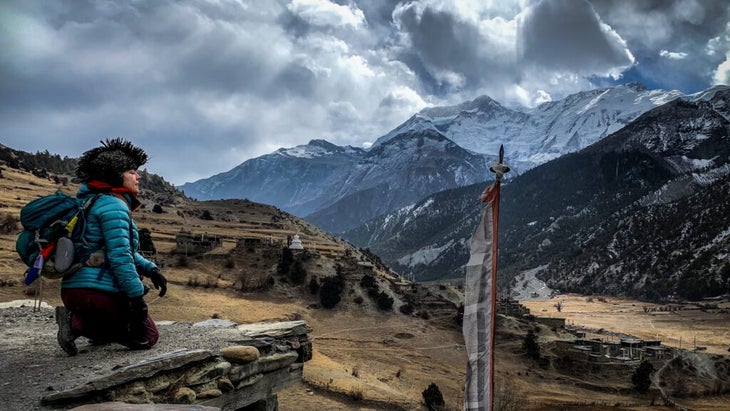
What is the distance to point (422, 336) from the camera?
40656 mm

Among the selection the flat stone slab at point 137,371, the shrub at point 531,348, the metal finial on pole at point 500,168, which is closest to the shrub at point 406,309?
the shrub at point 531,348

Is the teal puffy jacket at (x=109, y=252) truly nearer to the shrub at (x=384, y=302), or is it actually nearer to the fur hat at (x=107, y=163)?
the fur hat at (x=107, y=163)

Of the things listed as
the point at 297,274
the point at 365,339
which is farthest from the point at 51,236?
the point at 297,274

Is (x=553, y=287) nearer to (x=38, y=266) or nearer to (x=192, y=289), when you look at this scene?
(x=192, y=289)

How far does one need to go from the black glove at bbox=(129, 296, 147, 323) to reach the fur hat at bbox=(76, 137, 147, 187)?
151 cm

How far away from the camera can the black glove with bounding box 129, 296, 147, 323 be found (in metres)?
5.80

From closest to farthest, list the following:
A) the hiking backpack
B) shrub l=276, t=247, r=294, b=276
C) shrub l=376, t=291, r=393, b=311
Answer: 1. the hiking backpack
2. shrub l=276, t=247, r=294, b=276
3. shrub l=376, t=291, r=393, b=311

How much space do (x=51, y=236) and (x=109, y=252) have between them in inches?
25.2

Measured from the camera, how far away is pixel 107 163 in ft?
20.2

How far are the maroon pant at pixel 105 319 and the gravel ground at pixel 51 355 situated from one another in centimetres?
18

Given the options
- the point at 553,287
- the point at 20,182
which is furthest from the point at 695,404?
the point at 553,287

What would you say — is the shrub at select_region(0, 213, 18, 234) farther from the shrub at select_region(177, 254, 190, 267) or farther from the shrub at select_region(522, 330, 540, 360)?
the shrub at select_region(522, 330, 540, 360)

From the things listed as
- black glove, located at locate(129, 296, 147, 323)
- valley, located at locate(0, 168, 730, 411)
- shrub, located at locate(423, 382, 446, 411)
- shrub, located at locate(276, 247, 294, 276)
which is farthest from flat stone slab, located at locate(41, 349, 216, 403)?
shrub, located at locate(276, 247, 294, 276)

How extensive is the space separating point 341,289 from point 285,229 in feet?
162
